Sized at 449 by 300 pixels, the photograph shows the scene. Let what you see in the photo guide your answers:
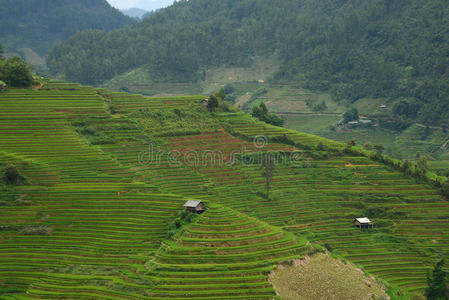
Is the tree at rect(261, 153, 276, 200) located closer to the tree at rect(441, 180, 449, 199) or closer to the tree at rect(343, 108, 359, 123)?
the tree at rect(441, 180, 449, 199)

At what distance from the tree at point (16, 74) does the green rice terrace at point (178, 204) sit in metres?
2.63

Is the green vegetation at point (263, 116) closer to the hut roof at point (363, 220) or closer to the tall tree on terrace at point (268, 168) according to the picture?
the tall tree on terrace at point (268, 168)

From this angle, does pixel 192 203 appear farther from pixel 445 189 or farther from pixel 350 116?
pixel 350 116

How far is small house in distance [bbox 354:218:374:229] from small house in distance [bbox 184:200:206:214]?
49.8 feet

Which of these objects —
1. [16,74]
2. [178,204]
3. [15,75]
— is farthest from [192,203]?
[16,74]

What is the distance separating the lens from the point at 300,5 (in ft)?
534

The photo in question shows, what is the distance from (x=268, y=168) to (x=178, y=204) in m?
12.7

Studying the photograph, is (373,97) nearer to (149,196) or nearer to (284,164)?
(284,164)

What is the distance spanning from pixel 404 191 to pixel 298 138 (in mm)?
14259

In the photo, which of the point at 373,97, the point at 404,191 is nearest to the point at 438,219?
the point at 404,191

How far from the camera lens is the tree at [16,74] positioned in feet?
200

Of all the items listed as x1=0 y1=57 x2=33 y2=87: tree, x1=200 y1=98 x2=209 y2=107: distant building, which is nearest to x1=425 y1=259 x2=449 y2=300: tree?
x1=200 y1=98 x2=209 y2=107: distant building

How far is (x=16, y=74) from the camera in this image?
2416 inches

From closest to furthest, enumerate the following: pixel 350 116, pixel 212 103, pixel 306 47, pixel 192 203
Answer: pixel 192 203, pixel 212 103, pixel 350 116, pixel 306 47
